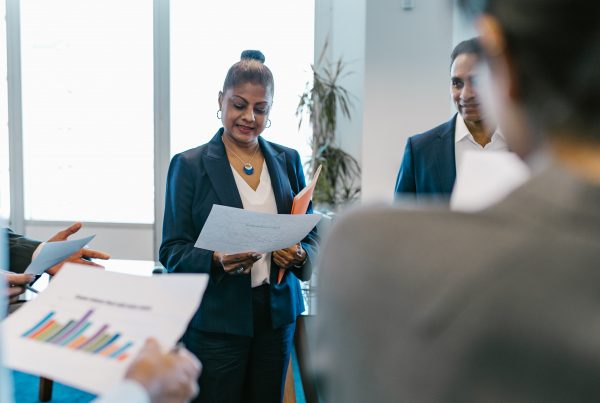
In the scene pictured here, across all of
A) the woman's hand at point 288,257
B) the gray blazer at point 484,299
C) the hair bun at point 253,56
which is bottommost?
the woman's hand at point 288,257

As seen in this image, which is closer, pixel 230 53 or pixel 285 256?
pixel 285 256

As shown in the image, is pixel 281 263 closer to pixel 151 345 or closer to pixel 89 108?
pixel 151 345

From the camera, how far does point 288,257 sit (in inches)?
74.5

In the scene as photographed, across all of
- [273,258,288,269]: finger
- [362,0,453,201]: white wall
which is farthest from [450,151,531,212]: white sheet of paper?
[362,0,453,201]: white wall

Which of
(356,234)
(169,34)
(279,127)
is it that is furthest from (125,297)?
(169,34)

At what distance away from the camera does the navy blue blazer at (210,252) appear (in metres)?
1.83

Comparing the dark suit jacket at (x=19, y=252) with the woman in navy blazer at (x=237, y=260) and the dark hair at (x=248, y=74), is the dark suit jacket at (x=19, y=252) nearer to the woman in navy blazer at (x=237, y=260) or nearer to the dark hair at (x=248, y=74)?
the woman in navy blazer at (x=237, y=260)

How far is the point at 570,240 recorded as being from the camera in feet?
1.42

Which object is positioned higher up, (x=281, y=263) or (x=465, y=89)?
(x=465, y=89)

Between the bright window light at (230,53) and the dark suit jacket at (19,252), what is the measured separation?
3.03 metres

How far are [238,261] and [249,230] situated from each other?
168 mm

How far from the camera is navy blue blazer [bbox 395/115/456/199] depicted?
6.51 feet

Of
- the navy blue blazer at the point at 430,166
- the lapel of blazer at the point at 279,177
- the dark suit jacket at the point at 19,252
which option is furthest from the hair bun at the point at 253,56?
the dark suit jacket at the point at 19,252

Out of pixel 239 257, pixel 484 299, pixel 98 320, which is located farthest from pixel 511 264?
pixel 239 257
